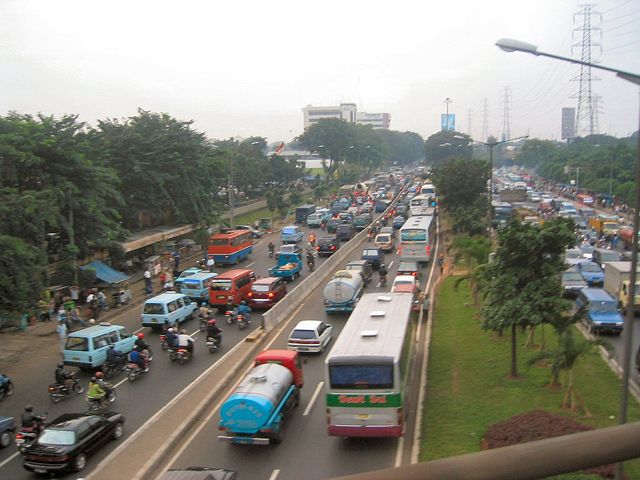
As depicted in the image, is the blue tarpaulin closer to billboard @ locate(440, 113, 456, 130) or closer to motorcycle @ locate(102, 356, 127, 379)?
motorcycle @ locate(102, 356, 127, 379)

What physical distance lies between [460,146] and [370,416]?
118 meters

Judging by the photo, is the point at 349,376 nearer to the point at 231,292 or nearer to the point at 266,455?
the point at 266,455

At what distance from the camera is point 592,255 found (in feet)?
121

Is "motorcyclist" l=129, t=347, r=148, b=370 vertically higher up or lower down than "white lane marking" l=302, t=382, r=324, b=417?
higher up

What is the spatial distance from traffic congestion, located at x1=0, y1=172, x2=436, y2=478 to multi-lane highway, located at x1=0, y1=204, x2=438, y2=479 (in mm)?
44

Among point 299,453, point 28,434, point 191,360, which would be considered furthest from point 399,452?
point 191,360

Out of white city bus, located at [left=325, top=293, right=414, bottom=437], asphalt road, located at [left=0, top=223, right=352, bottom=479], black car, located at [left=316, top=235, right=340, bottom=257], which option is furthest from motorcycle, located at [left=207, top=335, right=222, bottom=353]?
black car, located at [left=316, top=235, right=340, bottom=257]

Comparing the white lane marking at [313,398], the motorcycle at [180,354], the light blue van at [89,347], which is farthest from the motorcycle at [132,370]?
the white lane marking at [313,398]

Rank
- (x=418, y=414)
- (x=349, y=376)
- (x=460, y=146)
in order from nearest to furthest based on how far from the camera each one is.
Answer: (x=349, y=376)
(x=418, y=414)
(x=460, y=146)

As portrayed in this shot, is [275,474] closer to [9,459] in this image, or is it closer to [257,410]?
[257,410]

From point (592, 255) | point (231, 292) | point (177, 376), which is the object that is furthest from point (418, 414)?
point (592, 255)

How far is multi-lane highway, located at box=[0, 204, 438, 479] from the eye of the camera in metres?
13.6

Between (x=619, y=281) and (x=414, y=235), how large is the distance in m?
13.2

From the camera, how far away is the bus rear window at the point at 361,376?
13.7m
